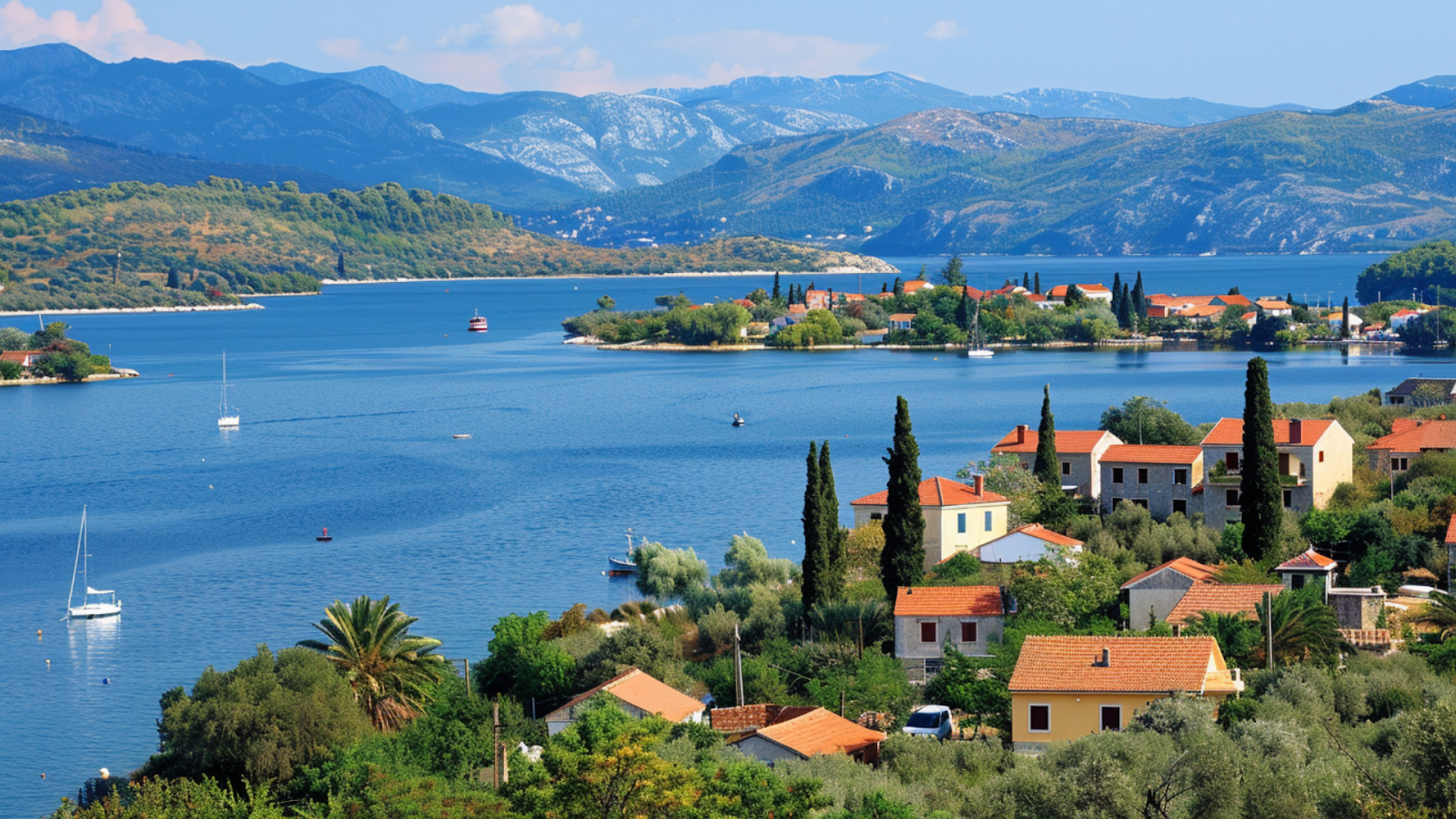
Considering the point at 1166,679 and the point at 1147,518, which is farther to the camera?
the point at 1147,518

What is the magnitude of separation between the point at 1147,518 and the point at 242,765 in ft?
72.1

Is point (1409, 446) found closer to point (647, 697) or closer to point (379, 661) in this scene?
point (647, 697)

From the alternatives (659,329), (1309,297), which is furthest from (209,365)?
(1309,297)

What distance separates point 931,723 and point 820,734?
2348 millimetres

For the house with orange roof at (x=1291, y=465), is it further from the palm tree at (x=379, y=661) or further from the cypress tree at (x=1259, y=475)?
the palm tree at (x=379, y=661)

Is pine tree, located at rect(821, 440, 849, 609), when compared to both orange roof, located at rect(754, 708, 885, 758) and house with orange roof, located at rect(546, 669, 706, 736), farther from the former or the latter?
orange roof, located at rect(754, 708, 885, 758)

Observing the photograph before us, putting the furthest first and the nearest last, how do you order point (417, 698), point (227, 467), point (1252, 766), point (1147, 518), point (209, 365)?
point (209, 365), point (227, 467), point (1147, 518), point (417, 698), point (1252, 766)

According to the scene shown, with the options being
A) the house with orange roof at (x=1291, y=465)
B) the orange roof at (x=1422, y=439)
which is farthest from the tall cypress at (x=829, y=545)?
the orange roof at (x=1422, y=439)

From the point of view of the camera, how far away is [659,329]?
444 ft

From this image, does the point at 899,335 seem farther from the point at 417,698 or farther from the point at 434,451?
the point at 417,698

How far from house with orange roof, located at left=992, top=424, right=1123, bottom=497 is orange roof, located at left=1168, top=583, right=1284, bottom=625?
12565 mm

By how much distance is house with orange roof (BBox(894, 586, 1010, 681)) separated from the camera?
93.6 ft

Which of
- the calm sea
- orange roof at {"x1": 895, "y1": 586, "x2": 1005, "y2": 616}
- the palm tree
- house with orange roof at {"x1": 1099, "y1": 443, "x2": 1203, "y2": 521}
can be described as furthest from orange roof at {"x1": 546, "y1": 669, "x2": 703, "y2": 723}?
house with orange roof at {"x1": 1099, "y1": 443, "x2": 1203, "y2": 521}

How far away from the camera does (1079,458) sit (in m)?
42.1
